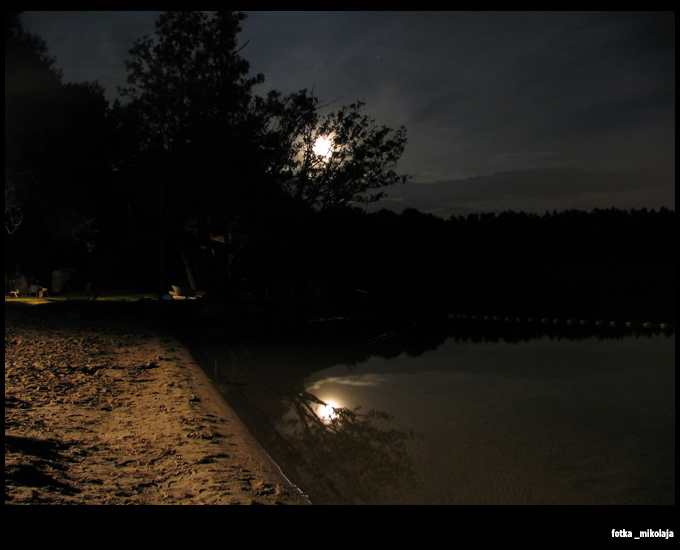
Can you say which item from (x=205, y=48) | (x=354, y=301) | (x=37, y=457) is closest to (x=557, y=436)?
(x=37, y=457)

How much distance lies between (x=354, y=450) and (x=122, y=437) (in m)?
2.99

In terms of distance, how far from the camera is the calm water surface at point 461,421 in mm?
6250

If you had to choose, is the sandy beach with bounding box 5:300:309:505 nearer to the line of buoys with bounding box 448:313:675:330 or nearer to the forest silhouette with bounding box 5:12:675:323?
the forest silhouette with bounding box 5:12:675:323

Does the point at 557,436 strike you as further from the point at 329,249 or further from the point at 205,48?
the point at 205,48

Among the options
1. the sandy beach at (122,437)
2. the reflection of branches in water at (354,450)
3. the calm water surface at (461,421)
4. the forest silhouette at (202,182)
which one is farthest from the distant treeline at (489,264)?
the reflection of branches in water at (354,450)

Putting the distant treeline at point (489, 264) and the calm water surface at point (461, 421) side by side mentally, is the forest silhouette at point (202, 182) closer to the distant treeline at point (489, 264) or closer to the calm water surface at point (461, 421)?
the distant treeline at point (489, 264)

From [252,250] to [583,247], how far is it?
146 ft

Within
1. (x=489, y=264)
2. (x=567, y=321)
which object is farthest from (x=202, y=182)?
(x=489, y=264)

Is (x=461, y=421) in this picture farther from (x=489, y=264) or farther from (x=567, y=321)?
(x=489, y=264)

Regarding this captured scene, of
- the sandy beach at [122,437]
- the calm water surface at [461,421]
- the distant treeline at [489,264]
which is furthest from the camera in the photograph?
the distant treeline at [489,264]

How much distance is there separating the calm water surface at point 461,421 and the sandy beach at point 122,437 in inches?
27.2

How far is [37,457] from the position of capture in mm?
5312

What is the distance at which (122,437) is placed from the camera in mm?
6578

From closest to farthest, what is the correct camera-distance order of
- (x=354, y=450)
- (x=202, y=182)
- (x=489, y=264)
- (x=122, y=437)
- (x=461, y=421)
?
(x=122, y=437), (x=354, y=450), (x=461, y=421), (x=202, y=182), (x=489, y=264)
